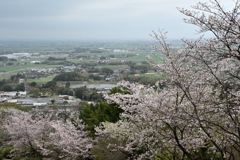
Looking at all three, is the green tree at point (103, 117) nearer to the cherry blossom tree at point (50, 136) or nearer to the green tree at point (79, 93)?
the cherry blossom tree at point (50, 136)

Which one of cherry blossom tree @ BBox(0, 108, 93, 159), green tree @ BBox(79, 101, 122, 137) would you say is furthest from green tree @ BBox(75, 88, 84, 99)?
cherry blossom tree @ BBox(0, 108, 93, 159)

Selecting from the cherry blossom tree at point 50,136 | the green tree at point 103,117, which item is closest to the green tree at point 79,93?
the green tree at point 103,117

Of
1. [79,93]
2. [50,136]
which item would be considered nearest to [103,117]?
[50,136]

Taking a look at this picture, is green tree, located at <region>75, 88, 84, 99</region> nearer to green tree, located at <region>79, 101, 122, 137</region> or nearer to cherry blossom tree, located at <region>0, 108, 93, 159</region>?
green tree, located at <region>79, 101, 122, 137</region>

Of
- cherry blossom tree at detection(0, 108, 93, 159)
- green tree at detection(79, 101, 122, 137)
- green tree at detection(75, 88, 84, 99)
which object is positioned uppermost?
green tree at detection(79, 101, 122, 137)

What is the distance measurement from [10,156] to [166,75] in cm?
1025

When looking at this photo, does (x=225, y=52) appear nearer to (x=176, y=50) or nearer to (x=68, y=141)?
(x=176, y=50)

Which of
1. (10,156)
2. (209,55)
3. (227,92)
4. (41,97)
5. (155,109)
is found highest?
(209,55)

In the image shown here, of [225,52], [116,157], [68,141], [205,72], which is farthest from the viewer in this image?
[68,141]

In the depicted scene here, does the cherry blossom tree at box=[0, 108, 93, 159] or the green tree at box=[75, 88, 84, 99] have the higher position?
the cherry blossom tree at box=[0, 108, 93, 159]

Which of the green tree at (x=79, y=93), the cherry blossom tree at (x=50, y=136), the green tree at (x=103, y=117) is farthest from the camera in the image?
the green tree at (x=79, y=93)

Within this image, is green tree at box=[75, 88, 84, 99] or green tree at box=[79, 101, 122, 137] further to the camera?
green tree at box=[75, 88, 84, 99]

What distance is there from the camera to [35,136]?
11.0 meters

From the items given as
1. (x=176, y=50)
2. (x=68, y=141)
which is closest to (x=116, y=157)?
(x=68, y=141)
